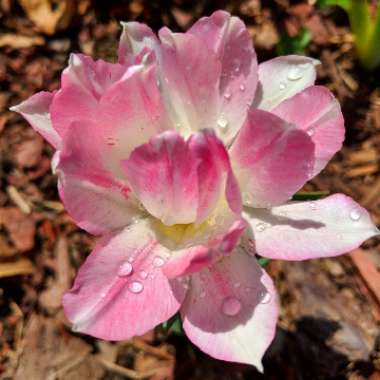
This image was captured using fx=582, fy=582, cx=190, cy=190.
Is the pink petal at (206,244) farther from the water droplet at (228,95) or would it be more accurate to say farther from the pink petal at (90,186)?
the water droplet at (228,95)

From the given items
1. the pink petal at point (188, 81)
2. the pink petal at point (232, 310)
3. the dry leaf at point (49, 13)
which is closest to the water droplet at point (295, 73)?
the pink petal at point (188, 81)

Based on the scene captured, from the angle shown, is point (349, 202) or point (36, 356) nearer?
point (349, 202)

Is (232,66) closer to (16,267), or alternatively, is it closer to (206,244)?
(206,244)

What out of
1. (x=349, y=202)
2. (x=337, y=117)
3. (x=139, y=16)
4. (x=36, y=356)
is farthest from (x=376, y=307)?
(x=139, y=16)

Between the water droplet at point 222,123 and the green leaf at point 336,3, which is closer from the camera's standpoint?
the water droplet at point 222,123

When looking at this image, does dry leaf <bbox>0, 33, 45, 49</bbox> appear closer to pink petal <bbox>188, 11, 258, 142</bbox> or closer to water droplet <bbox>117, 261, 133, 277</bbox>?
pink petal <bbox>188, 11, 258, 142</bbox>

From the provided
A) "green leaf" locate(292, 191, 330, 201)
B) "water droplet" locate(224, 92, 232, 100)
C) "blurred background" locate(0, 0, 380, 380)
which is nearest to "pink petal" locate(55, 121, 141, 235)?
"water droplet" locate(224, 92, 232, 100)

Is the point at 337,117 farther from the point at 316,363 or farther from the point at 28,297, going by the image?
the point at 28,297

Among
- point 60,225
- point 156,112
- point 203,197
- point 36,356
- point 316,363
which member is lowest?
point 316,363
